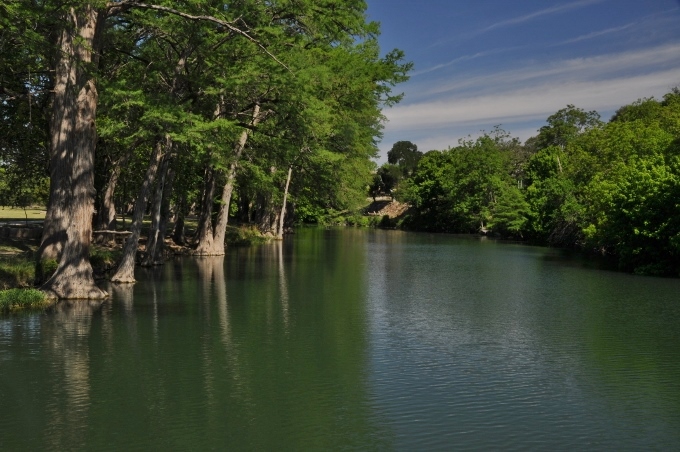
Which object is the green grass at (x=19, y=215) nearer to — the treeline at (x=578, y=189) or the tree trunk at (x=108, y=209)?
the tree trunk at (x=108, y=209)

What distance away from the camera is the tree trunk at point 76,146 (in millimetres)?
20594

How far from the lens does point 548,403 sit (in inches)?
459

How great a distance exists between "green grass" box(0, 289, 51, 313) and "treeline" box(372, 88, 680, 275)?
81.4ft

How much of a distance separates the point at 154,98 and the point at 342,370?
12717mm

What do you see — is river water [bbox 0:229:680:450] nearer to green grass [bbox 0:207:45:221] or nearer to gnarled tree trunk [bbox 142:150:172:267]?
gnarled tree trunk [bbox 142:150:172:267]

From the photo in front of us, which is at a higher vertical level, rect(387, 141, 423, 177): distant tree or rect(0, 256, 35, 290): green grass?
rect(387, 141, 423, 177): distant tree

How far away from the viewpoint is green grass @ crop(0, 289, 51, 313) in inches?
746

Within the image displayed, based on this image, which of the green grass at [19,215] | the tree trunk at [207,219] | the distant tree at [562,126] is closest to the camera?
the tree trunk at [207,219]

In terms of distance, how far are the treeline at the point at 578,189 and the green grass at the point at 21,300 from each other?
81.4 feet

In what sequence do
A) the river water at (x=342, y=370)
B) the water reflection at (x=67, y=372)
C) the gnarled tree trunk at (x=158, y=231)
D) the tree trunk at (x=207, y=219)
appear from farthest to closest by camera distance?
the tree trunk at (x=207, y=219) → the gnarled tree trunk at (x=158, y=231) → the river water at (x=342, y=370) → the water reflection at (x=67, y=372)

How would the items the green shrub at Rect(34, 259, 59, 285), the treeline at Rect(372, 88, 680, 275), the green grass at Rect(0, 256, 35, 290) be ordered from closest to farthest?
the green grass at Rect(0, 256, 35, 290)
the green shrub at Rect(34, 259, 59, 285)
the treeline at Rect(372, 88, 680, 275)

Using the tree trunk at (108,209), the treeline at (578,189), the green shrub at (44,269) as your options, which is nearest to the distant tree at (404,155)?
the treeline at (578,189)

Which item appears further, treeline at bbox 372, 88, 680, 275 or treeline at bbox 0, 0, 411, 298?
treeline at bbox 372, 88, 680, 275

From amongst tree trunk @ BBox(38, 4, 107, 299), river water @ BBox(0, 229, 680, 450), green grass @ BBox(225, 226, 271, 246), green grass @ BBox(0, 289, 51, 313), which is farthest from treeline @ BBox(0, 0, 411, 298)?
green grass @ BBox(225, 226, 271, 246)
